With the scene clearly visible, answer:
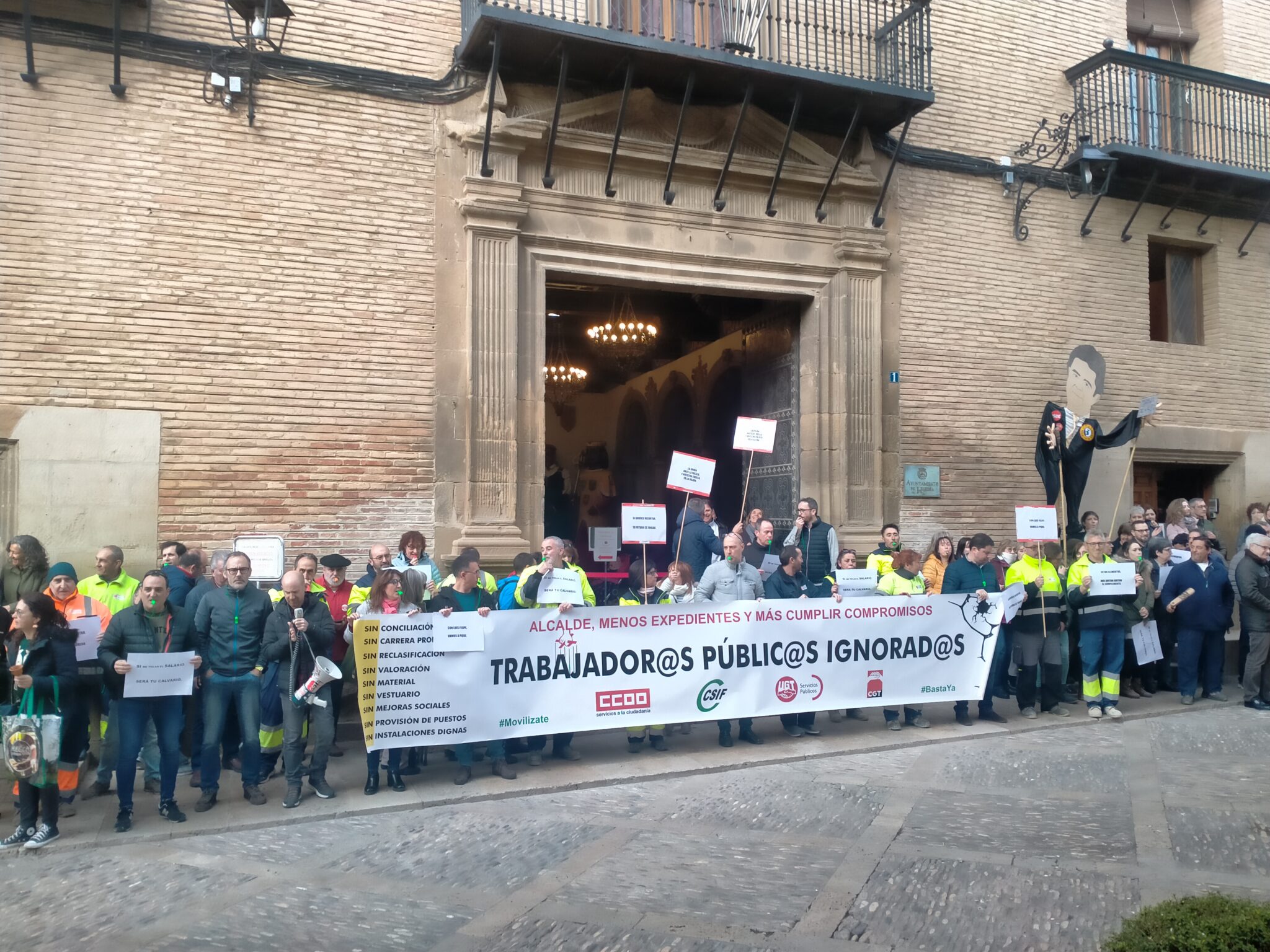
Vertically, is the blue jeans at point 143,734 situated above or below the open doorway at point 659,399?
below

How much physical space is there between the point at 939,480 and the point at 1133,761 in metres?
5.44

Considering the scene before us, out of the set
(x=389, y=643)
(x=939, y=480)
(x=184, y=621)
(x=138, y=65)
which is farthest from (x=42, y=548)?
(x=939, y=480)

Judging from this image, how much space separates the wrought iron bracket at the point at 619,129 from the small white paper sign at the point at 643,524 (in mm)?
4013

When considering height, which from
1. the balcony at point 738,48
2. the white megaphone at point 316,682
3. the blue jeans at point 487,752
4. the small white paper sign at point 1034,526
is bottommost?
the blue jeans at point 487,752

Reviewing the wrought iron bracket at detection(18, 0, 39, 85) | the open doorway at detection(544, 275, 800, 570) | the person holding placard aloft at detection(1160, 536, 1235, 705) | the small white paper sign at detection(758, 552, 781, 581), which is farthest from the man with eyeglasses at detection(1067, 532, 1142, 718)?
the wrought iron bracket at detection(18, 0, 39, 85)

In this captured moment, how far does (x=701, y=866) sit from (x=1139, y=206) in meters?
12.1

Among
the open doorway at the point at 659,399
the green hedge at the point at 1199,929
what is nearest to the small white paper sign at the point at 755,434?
the open doorway at the point at 659,399

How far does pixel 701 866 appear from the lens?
567 centimetres

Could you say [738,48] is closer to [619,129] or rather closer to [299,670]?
[619,129]

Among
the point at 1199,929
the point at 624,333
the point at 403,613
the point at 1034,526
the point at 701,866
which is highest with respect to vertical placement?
the point at 624,333

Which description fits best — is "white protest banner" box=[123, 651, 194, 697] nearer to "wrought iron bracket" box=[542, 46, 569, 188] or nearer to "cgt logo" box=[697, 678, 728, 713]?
"cgt logo" box=[697, 678, 728, 713]

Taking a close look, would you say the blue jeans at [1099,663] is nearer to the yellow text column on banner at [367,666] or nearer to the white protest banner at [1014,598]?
the white protest banner at [1014,598]

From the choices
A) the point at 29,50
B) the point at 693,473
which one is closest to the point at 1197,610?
the point at 693,473

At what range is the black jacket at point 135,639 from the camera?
6613mm
